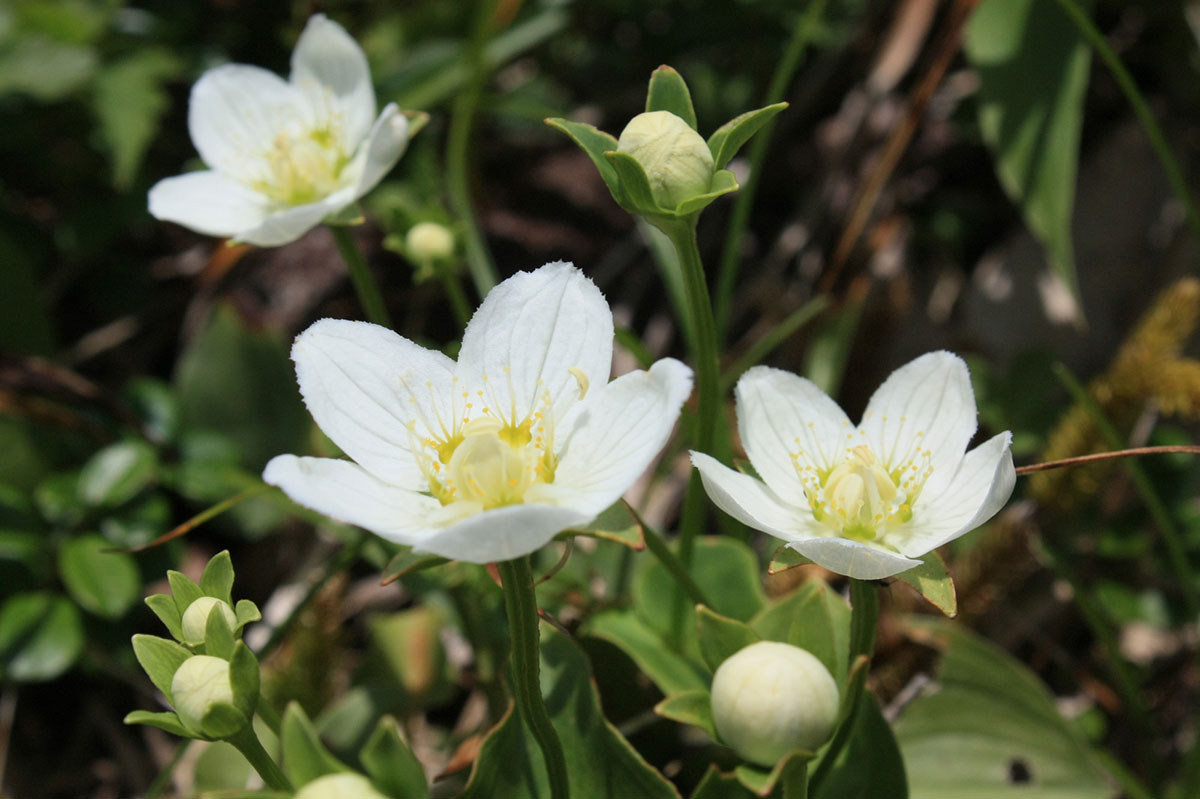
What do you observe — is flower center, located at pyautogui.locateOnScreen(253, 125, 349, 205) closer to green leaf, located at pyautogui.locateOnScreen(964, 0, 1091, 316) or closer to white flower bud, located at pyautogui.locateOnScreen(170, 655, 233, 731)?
white flower bud, located at pyautogui.locateOnScreen(170, 655, 233, 731)

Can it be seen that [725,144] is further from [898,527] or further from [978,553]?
[978,553]

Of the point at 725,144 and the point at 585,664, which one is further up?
the point at 725,144

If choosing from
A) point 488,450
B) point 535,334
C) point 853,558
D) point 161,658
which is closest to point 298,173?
point 535,334

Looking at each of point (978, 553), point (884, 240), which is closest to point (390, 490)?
point (978, 553)

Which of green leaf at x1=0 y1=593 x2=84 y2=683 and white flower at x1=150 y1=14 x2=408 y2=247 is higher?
white flower at x1=150 y1=14 x2=408 y2=247

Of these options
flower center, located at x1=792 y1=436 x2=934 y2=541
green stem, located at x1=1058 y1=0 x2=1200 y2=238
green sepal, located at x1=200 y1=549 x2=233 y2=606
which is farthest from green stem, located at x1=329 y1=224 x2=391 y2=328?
green stem, located at x1=1058 y1=0 x2=1200 y2=238

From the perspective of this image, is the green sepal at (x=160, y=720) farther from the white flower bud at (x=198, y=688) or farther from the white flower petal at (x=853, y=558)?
the white flower petal at (x=853, y=558)
